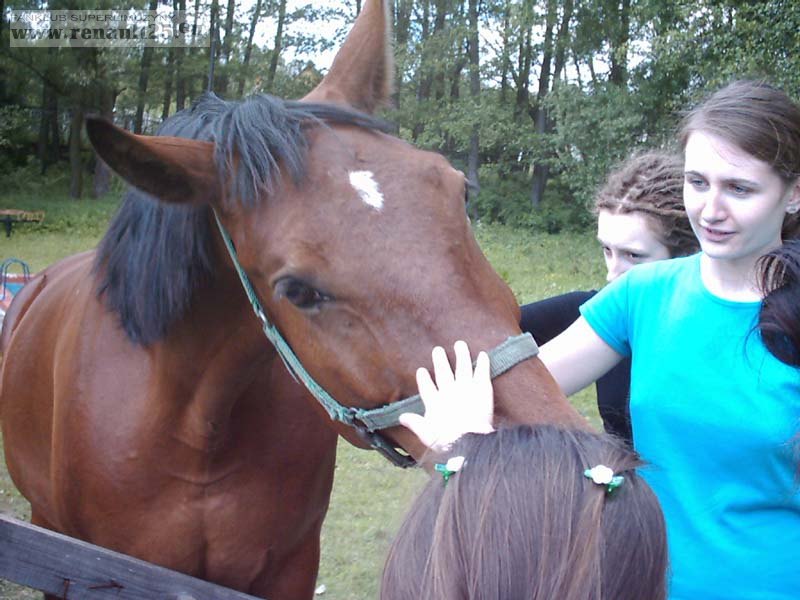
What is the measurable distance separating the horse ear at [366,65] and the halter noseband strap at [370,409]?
0.70 m

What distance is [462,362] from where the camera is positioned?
1354mm

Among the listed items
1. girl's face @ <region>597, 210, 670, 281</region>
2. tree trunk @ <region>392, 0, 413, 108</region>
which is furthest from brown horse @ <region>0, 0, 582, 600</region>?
tree trunk @ <region>392, 0, 413, 108</region>

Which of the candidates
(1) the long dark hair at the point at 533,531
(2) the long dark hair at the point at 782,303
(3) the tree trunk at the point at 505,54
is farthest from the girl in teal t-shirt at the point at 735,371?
(3) the tree trunk at the point at 505,54

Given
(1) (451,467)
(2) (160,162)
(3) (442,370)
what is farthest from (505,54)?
(1) (451,467)

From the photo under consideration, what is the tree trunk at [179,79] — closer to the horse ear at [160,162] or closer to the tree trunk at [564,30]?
the tree trunk at [564,30]

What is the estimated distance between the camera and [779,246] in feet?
5.33

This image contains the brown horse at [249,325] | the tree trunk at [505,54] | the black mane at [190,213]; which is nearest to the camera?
the brown horse at [249,325]

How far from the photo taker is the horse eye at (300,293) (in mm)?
1538

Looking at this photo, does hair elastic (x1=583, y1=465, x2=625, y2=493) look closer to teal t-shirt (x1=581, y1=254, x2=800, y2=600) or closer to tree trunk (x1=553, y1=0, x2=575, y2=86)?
teal t-shirt (x1=581, y1=254, x2=800, y2=600)

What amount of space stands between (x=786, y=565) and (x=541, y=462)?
2.75 feet

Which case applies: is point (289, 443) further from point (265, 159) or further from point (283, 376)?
point (265, 159)

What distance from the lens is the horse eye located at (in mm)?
1538

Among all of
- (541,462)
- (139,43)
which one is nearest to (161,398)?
(541,462)

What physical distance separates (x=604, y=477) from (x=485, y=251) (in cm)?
1415
